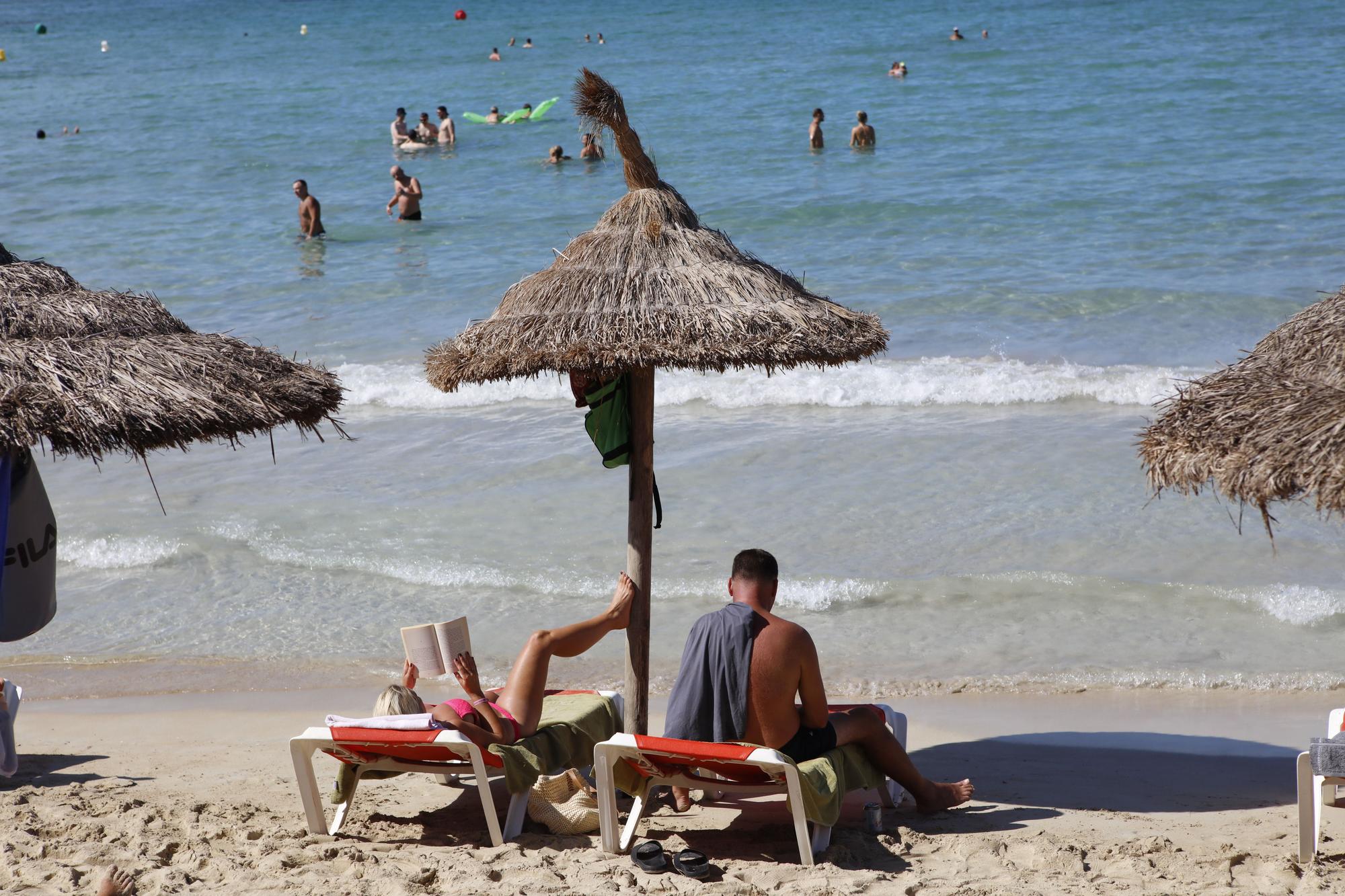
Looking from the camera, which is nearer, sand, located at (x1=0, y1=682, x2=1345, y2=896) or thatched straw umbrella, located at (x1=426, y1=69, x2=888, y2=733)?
sand, located at (x1=0, y1=682, x2=1345, y2=896)

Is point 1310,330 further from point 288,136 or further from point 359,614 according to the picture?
point 288,136

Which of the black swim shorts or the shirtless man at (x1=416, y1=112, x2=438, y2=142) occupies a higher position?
the shirtless man at (x1=416, y1=112, x2=438, y2=142)

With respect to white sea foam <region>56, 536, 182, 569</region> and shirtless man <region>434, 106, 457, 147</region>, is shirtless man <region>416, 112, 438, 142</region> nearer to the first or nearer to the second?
shirtless man <region>434, 106, 457, 147</region>

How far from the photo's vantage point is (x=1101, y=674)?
6.41 metres

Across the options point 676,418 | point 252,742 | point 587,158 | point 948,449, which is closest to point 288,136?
point 587,158

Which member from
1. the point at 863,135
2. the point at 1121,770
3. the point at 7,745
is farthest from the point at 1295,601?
the point at 863,135

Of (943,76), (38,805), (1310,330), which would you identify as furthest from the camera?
(943,76)

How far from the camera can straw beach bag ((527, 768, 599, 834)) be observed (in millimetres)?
4688

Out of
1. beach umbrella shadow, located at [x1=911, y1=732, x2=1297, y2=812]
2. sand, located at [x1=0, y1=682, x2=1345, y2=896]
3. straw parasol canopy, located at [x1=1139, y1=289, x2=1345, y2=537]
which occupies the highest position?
straw parasol canopy, located at [x1=1139, y1=289, x2=1345, y2=537]

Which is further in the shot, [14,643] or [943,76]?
[943,76]

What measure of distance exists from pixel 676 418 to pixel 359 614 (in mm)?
4421

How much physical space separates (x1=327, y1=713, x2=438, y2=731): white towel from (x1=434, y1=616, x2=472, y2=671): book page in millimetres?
424

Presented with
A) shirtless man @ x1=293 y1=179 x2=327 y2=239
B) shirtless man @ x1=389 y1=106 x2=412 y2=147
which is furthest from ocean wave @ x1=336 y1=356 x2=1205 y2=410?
shirtless man @ x1=389 y1=106 x2=412 y2=147

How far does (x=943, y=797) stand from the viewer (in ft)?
16.0
